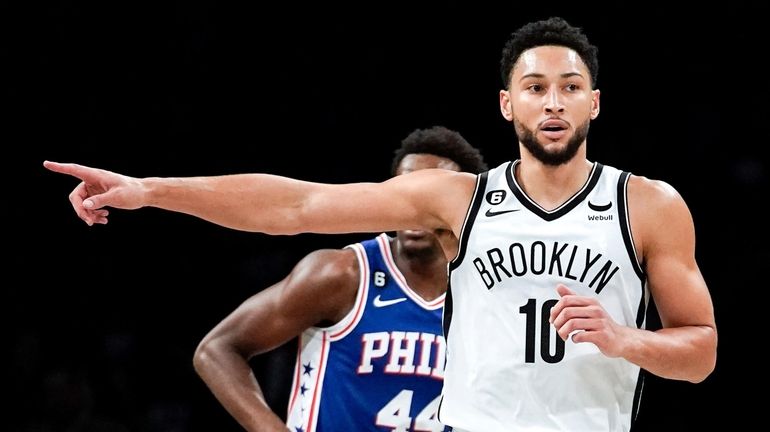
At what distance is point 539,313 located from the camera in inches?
116

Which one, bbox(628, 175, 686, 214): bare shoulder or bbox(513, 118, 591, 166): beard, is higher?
bbox(513, 118, 591, 166): beard

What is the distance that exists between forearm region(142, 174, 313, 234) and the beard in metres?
0.63

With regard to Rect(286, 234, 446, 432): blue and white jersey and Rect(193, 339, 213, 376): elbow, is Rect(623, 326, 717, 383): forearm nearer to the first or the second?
Rect(286, 234, 446, 432): blue and white jersey

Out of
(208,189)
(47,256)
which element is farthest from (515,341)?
(47,256)

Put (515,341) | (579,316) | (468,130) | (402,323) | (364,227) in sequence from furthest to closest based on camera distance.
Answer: (468,130) < (402,323) < (364,227) < (515,341) < (579,316)

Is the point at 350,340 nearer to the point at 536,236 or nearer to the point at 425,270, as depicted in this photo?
the point at 425,270

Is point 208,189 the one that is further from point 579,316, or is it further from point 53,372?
point 53,372

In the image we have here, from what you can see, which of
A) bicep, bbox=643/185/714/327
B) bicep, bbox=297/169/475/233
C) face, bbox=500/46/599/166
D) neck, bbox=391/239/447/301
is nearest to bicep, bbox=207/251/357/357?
neck, bbox=391/239/447/301

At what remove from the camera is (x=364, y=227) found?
3.20m

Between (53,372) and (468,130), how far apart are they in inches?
121

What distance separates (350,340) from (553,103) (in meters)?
1.40

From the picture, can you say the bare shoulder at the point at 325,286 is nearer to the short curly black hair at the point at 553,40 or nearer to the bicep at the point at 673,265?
the short curly black hair at the point at 553,40

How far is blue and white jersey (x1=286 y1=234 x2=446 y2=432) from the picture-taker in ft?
13.0

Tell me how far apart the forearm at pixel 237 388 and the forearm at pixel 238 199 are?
101 cm
